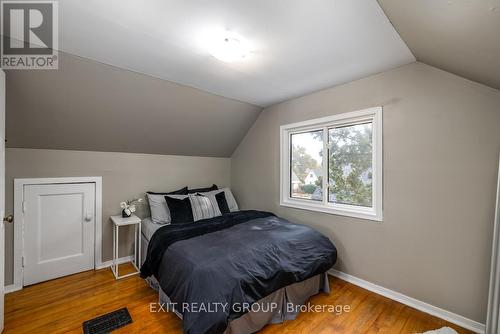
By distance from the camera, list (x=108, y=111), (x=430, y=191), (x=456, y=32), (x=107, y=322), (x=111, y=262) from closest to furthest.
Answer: (x=456, y=32)
(x=107, y=322)
(x=430, y=191)
(x=108, y=111)
(x=111, y=262)

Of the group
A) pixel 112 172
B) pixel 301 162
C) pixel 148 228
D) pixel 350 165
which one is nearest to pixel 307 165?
pixel 301 162

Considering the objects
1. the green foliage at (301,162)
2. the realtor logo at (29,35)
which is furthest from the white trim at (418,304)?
the realtor logo at (29,35)

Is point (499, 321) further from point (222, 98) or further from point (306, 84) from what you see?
point (222, 98)

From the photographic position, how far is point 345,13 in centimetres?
139

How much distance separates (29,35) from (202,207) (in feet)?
7.65

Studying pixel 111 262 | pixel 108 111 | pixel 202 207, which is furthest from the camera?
pixel 202 207

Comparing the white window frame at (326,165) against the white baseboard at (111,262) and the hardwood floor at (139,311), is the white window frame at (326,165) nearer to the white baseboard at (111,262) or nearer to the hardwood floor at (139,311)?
the hardwood floor at (139,311)

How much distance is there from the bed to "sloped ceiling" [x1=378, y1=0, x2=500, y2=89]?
1.89 m

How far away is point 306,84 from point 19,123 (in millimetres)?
3063

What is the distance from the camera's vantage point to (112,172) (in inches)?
117

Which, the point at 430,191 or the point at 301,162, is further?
the point at 301,162

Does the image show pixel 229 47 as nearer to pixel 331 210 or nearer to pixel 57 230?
pixel 331 210

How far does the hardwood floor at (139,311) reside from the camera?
180 cm

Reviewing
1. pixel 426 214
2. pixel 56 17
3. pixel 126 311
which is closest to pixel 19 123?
pixel 56 17
